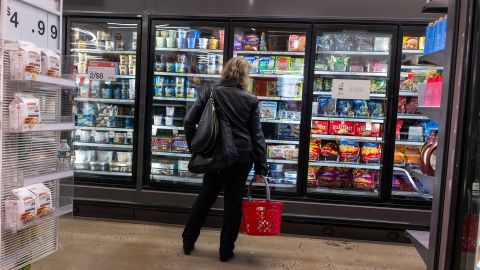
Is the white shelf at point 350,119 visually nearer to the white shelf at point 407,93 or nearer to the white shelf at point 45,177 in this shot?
the white shelf at point 407,93

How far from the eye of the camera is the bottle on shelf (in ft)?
8.23

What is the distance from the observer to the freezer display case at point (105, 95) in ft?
17.3

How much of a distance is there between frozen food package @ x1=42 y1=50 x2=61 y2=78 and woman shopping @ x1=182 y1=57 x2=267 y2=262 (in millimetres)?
1530

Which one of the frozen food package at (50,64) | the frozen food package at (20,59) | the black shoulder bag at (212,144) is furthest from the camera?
the black shoulder bag at (212,144)

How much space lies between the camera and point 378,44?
4.96 metres

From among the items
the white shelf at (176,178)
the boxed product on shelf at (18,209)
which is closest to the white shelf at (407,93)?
the white shelf at (176,178)

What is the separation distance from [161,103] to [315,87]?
1897 millimetres

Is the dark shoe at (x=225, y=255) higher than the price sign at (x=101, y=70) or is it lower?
lower

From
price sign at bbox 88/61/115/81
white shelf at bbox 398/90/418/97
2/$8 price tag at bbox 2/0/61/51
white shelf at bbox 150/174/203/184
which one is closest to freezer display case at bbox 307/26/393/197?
white shelf at bbox 398/90/418/97

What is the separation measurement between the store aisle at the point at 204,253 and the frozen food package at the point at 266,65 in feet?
6.35

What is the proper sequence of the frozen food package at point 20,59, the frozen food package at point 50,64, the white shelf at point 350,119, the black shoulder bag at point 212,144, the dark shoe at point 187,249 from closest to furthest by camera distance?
the frozen food package at point 20,59
the frozen food package at point 50,64
the black shoulder bag at point 212,144
the dark shoe at point 187,249
the white shelf at point 350,119

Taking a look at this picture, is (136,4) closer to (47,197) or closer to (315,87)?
(315,87)

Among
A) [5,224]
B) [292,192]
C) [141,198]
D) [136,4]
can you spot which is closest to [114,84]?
[136,4]

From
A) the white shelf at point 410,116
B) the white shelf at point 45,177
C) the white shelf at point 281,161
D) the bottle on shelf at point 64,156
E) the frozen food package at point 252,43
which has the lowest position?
the white shelf at point 281,161
